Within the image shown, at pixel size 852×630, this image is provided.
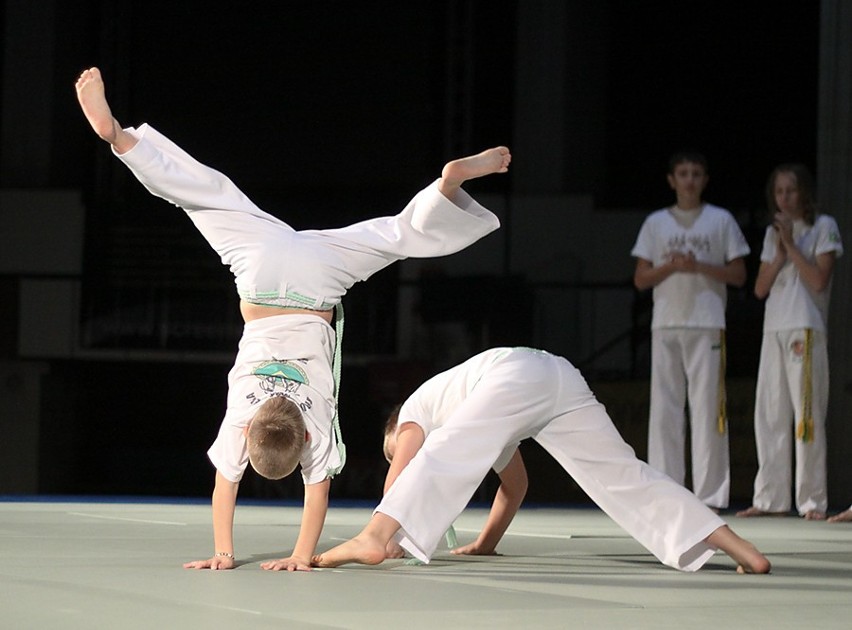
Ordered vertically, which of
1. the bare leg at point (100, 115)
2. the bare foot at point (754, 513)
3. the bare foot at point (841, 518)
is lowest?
the bare foot at point (754, 513)

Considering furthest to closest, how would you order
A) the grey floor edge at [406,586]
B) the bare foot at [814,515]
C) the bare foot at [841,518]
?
the bare foot at [814,515]
the bare foot at [841,518]
the grey floor edge at [406,586]

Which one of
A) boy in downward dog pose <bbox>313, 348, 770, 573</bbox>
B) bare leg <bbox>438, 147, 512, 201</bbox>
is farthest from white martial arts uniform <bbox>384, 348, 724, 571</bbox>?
bare leg <bbox>438, 147, 512, 201</bbox>

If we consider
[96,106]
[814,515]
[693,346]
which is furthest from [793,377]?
[96,106]

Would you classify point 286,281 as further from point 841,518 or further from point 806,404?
point 806,404

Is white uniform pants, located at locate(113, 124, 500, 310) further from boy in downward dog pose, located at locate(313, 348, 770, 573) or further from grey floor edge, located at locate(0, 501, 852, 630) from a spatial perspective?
grey floor edge, located at locate(0, 501, 852, 630)

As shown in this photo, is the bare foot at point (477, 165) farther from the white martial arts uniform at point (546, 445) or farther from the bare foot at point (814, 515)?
the bare foot at point (814, 515)

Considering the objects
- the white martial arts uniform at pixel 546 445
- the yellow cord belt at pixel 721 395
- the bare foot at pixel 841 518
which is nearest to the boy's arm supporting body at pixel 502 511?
the white martial arts uniform at pixel 546 445

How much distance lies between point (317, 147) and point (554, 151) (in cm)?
148

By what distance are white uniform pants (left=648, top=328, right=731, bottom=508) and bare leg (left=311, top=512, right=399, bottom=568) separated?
2.74 meters

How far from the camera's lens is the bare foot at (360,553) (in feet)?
9.69

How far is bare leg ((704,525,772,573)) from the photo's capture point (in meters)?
3.13

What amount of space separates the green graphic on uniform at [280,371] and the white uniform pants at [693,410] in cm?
274

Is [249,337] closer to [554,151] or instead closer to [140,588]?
Result: [140,588]

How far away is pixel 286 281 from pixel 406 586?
2.56 feet
